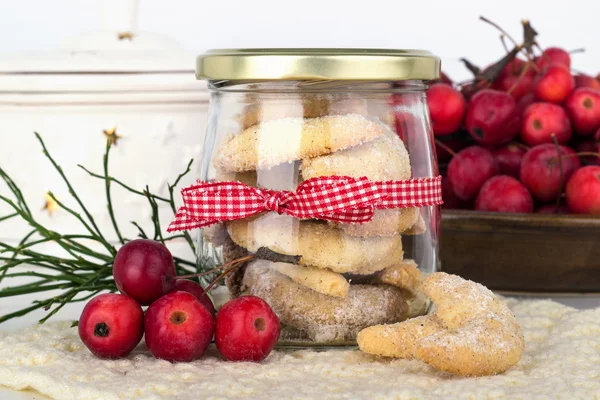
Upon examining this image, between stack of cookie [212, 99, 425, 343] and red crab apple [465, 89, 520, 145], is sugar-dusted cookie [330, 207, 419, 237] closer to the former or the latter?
stack of cookie [212, 99, 425, 343]

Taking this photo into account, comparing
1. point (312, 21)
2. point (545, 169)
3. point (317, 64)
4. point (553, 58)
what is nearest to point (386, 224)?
point (317, 64)

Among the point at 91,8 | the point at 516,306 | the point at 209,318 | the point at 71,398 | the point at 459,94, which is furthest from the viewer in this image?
the point at 91,8

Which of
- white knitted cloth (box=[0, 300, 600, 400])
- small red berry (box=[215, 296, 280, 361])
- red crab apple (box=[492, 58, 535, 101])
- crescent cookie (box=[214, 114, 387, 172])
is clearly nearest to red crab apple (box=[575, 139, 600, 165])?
red crab apple (box=[492, 58, 535, 101])

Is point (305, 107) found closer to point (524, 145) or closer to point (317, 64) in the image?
point (317, 64)

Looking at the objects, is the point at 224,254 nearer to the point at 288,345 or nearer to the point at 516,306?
the point at 288,345

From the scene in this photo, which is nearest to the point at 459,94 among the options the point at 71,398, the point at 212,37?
the point at 71,398

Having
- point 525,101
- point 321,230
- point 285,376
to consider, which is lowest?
point 285,376
